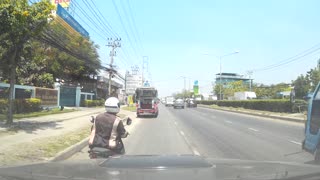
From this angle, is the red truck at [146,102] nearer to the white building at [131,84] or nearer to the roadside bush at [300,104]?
the roadside bush at [300,104]

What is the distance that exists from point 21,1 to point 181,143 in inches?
321

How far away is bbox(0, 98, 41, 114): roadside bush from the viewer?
96.6 feet

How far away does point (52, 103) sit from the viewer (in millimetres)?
43656

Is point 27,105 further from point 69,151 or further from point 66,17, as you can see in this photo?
point 69,151

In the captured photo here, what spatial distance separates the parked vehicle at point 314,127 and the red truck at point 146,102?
107 ft

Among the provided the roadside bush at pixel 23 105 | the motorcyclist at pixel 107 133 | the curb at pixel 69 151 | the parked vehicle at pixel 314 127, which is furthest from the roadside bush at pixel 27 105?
the motorcyclist at pixel 107 133

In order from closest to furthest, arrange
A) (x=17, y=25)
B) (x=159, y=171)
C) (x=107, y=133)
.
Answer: (x=159, y=171)
(x=107, y=133)
(x=17, y=25)

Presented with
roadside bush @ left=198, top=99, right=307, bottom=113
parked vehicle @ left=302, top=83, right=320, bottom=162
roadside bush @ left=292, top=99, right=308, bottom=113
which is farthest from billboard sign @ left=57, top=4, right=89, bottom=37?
parked vehicle @ left=302, top=83, right=320, bottom=162

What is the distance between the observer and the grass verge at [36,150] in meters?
11.6

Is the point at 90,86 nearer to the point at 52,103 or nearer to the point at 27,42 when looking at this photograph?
the point at 52,103

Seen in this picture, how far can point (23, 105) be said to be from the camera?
108ft

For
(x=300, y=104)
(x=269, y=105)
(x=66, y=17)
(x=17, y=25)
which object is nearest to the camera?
(x=300, y=104)

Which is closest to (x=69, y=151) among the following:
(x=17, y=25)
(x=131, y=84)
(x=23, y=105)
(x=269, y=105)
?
(x=17, y=25)

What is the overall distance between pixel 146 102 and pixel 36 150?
2959cm
